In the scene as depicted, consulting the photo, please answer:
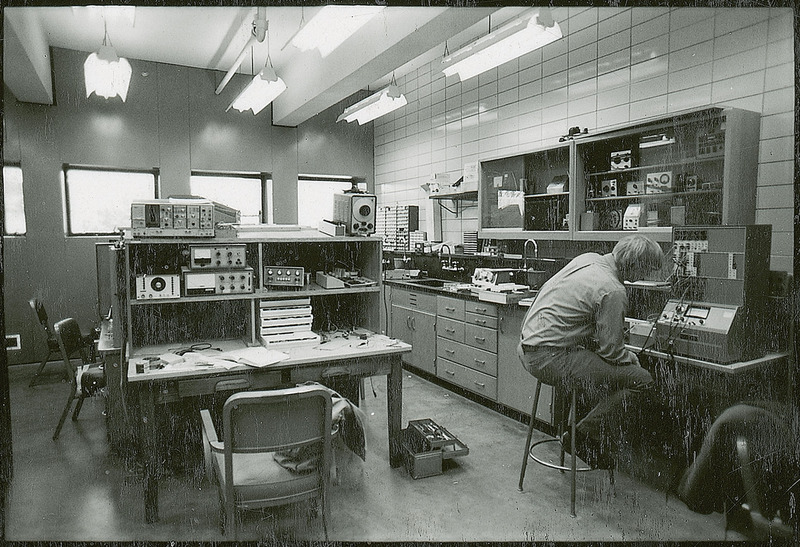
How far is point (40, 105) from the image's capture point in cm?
586

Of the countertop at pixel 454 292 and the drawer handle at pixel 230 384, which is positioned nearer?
the drawer handle at pixel 230 384

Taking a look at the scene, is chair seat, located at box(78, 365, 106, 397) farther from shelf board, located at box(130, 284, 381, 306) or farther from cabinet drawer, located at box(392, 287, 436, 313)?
cabinet drawer, located at box(392, 287, 436, 313)

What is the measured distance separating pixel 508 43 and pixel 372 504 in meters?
3.19

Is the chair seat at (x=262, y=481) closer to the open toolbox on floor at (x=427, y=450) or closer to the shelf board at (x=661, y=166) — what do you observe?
the open toolbox on floor at (x=427, y=450)

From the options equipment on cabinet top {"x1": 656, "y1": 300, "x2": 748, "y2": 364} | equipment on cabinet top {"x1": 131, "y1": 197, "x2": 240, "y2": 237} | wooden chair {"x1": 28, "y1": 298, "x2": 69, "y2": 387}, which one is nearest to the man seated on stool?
equipment on cabinet top {"x1": 656, "y1": 300, "x2": 748, "y2": 364}

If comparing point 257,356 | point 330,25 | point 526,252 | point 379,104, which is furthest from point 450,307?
point 330,25

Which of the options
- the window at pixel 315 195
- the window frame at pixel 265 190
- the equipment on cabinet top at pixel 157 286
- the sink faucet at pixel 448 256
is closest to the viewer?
the equipment on cabinet top at pixel 157 286

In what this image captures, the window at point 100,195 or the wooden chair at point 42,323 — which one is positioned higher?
the window at point 100,195

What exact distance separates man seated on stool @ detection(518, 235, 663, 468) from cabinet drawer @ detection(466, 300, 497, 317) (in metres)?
1.20

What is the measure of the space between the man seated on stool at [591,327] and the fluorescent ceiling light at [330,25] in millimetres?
2283

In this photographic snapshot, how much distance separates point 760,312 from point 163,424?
150 inches

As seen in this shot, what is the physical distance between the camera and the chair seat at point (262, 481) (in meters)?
Result: 2.12

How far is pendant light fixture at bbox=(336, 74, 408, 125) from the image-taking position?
5.31 metres

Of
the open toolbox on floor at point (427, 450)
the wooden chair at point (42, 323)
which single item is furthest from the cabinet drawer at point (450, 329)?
the wooden chair at point (42, 323)
